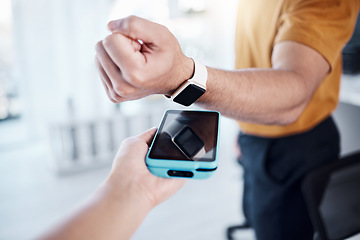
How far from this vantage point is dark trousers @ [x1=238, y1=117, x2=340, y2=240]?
840 mm

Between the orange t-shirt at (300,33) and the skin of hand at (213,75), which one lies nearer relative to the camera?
the skin of hand at (213,75)

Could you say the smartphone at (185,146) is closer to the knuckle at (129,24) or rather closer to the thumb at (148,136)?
the thumb at (148,136)

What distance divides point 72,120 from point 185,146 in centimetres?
146

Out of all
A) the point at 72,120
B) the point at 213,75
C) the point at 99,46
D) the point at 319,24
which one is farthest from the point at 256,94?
the point at 72,120

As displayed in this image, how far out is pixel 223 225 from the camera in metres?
1.44

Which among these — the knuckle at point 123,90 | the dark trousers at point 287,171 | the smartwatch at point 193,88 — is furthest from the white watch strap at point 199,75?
the dark trousers at point 287,171

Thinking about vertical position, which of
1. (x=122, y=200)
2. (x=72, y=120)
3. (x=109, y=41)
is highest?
(x=109, y=41)

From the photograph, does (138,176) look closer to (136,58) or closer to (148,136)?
(148,136)

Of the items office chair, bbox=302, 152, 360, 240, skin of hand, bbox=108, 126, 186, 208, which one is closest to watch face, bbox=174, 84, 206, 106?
skin of hand, bbox=108, 126, 186, 208

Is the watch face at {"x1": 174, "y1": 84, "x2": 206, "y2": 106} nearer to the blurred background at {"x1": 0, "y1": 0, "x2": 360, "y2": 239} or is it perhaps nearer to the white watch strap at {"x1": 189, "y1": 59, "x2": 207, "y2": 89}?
the white watch strap at {"x1": 189, "y1": 59, "x2": 207, "y2": 89}

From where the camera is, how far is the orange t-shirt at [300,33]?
611 millimetres

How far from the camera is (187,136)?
0.53 meters

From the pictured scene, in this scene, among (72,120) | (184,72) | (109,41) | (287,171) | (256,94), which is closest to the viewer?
(109,41)

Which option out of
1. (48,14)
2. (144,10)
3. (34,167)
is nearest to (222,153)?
(144,10)
